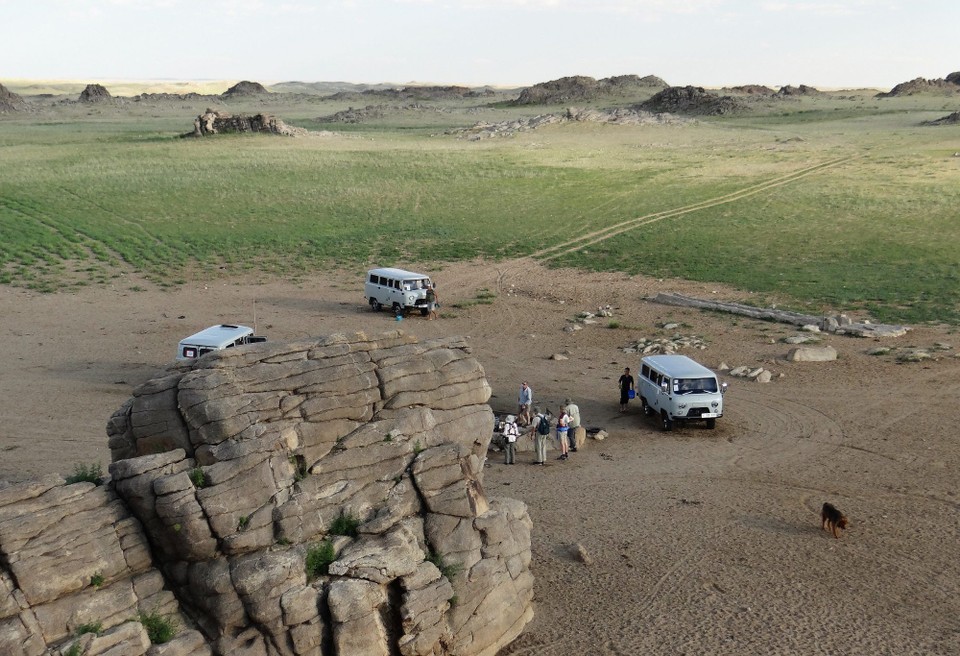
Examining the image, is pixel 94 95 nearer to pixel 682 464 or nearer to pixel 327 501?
pixel 682 464

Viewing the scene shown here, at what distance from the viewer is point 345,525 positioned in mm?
16203

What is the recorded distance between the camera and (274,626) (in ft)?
48.5

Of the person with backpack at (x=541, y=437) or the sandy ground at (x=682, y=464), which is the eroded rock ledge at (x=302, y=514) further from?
the person with backpack at (x=541, y=437)

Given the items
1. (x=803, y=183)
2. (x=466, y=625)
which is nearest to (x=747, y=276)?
(x=803, y=183)

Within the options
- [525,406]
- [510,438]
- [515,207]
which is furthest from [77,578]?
[515,207]

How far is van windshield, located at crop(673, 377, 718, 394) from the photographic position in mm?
30688

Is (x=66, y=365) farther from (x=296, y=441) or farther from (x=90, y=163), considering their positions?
(x=90, y=163)

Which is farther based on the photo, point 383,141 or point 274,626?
point 383,141

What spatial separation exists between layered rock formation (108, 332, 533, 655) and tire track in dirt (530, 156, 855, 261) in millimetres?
44089

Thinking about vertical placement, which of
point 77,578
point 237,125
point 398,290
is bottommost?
point 398,290

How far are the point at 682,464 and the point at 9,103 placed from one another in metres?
167

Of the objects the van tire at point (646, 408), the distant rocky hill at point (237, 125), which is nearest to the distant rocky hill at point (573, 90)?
the distant rocky hill at point (237, 125)

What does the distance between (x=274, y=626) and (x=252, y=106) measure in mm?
195534

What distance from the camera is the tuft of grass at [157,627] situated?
47.2 ft
